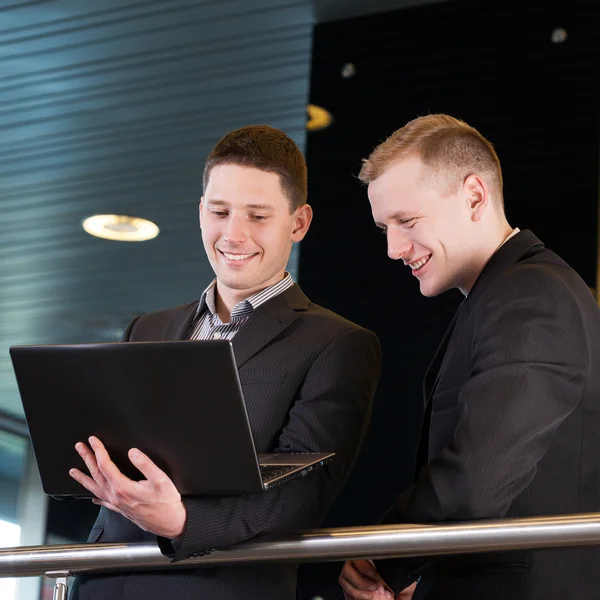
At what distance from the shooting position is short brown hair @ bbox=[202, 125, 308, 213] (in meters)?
2.19

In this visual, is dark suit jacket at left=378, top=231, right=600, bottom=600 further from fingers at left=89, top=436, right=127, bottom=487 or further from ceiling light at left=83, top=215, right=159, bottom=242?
ceiling light at left=83, top=215, right=159, bottom=242

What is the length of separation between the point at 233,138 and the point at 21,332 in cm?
281

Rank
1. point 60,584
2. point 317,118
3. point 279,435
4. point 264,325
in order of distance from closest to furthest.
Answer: point 60,584 < point 279,435 < point 264,325 < point 317,118

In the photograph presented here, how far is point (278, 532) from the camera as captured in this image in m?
1.50

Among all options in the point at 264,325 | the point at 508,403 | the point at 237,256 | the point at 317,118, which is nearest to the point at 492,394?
the point at 508,403

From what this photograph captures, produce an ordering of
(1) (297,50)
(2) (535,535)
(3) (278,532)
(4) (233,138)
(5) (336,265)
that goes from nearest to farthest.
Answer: (2) (535,535) < (3) (278,532) < (4) (233,138) < (5) (336,265) < (1) (297,50)

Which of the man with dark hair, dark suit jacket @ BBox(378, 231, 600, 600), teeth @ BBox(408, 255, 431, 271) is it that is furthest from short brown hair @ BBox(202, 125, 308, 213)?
dark suit jacket @ BBox(378, 231, 600, 600)

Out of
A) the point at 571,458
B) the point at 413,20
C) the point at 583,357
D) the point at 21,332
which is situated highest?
the point at 413,20

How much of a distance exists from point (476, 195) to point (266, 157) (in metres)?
0.54

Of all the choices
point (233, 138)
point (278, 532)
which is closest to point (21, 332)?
point (233, 138)

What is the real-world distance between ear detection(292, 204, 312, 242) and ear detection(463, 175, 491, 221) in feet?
1.61

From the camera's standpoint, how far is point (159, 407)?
149cm

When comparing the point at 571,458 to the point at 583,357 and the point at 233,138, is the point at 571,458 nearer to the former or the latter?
the point at 583,357

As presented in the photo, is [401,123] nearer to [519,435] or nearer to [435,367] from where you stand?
[435,367]
